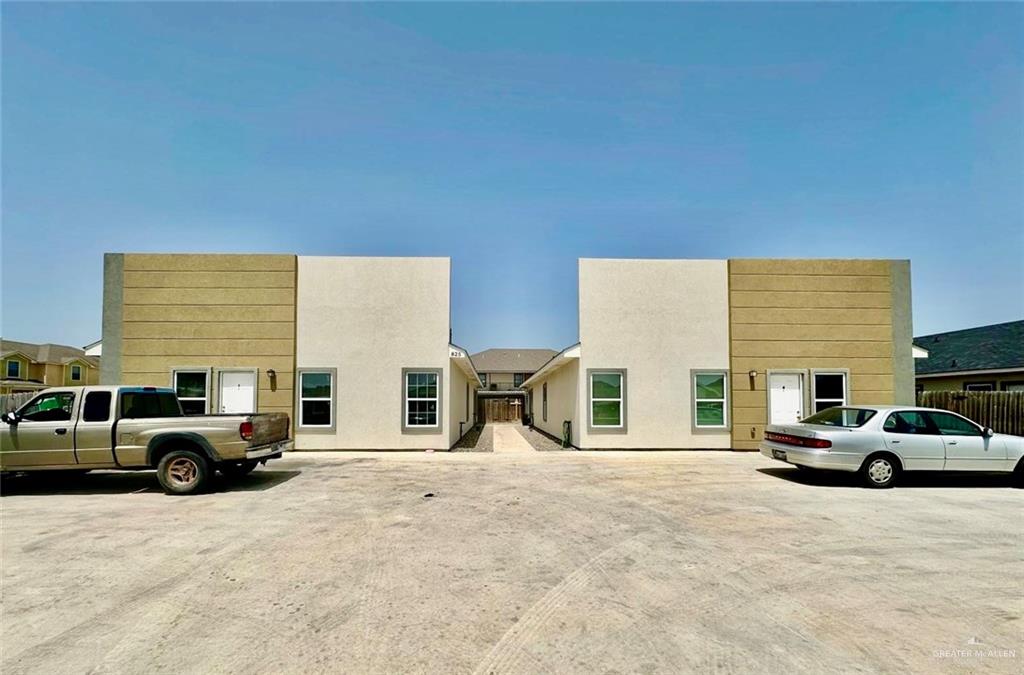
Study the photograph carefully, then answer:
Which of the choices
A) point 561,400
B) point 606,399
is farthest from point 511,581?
point 561,400

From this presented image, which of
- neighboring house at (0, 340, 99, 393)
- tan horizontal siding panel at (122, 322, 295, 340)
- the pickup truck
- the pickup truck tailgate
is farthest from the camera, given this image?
neighboring house at (0, 340, 99, 393)

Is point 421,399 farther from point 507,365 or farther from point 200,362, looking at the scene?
point 507,365

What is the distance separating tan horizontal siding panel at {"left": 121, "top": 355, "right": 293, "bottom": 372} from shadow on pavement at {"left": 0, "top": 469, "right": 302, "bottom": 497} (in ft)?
14.3

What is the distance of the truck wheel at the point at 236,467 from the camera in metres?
9.50

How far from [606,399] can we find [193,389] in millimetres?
11387

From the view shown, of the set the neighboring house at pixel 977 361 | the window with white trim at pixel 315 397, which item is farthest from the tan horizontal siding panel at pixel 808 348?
the window with white trim at pixel 315 397

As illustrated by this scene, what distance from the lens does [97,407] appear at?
9406mm

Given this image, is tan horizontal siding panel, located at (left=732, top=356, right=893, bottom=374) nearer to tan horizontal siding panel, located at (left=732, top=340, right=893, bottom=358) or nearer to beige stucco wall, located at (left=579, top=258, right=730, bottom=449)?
tan horizontal siding panel, located at (left=732, top=340, right=893, bottom=358)

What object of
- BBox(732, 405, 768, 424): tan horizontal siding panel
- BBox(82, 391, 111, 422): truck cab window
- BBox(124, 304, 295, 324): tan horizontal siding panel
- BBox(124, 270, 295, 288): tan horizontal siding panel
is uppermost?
BBox(124, 270, 295, 288): tan horizontal siding panel

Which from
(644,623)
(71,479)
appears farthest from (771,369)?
(71,479)

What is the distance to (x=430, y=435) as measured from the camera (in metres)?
15.6

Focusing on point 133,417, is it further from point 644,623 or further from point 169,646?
point 644,623

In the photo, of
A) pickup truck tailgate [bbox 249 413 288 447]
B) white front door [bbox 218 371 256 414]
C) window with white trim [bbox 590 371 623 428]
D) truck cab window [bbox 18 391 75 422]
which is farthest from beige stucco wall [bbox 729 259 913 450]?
truck cab window [bbox 18 391 75 422]

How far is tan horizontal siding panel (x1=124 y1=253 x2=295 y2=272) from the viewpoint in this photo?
50.9ft
